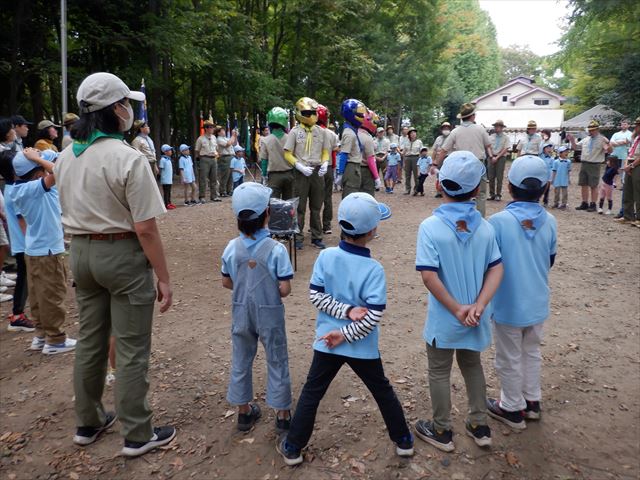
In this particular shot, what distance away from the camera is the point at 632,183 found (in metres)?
10.3

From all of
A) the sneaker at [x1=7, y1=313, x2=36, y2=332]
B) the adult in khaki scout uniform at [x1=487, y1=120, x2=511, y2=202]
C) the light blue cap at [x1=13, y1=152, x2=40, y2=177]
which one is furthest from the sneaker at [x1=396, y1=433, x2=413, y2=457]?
the adult in khaki scout uniform at [x1=487, y1=120, x2=511, y2=202]

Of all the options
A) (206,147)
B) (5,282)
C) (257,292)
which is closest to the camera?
(257,292)

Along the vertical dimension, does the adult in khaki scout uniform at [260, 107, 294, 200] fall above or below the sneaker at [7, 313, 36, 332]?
above

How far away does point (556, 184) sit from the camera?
→ 1219cm

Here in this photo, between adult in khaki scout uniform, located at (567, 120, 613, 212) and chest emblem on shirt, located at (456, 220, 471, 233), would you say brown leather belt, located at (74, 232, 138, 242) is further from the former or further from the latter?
adult in khaki scout uniform, located at (567, 120, 613, 212)

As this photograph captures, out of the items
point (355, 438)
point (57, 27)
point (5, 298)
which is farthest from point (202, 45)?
point (355, 438)

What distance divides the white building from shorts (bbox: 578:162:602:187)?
42.9 metres

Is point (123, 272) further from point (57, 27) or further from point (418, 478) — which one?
point (57, 27)

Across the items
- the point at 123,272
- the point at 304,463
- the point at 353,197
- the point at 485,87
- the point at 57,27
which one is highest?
the point at 485,87

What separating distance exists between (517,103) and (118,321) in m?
63.0

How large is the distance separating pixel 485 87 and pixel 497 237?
64.9 m

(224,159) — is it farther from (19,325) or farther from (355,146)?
(19,325)

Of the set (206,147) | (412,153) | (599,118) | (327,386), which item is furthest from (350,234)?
(599,118)

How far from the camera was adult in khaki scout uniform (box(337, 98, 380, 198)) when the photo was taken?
8.03 meters
